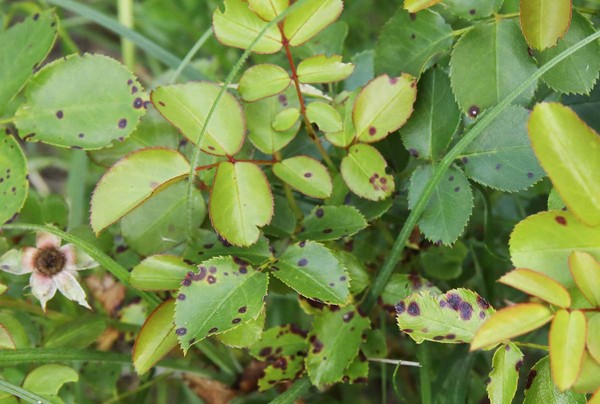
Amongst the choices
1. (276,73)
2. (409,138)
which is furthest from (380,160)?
(276,73)

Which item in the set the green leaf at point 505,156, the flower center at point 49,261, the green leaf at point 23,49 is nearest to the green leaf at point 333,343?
the green leaf at point 505,156

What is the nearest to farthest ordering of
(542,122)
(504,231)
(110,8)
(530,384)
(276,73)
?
(542,122) → (530,384) → (276,73) → (504,231) → (110,8)

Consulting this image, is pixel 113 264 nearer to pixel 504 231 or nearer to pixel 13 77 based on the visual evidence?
pixel 13 77

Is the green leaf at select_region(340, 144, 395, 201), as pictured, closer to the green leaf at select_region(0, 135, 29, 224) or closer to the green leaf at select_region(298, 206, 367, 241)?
the green leaf at select_region(298, 206, 367, 241)

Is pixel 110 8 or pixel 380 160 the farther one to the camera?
pixel 110 8

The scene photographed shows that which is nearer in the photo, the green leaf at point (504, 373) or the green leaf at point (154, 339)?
the green leaf at point (504, 373)

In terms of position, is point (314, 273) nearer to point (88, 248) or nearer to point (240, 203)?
point (240, 203)

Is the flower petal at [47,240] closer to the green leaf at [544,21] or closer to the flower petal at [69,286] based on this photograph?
the flower petal at [69,286]
